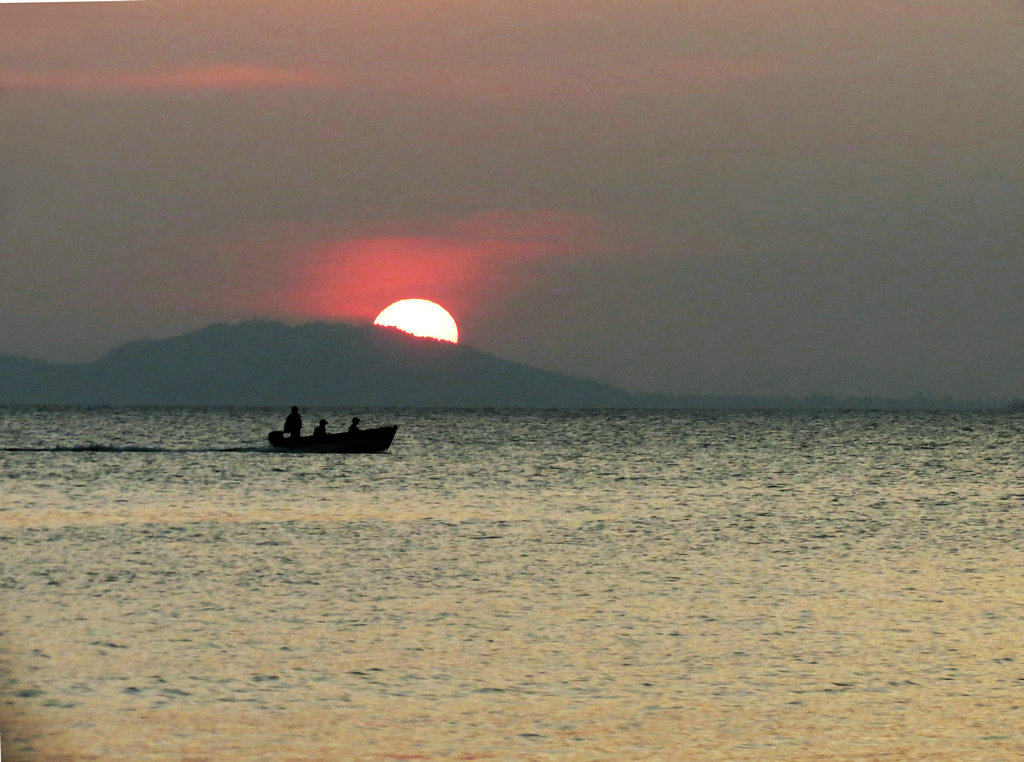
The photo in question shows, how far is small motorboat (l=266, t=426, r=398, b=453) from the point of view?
113 feet

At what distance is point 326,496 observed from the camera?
2875 cm

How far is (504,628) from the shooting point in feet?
39.0

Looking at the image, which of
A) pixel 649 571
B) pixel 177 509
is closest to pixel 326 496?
pixel 177 509

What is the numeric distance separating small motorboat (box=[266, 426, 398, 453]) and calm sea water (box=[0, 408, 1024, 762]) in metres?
6.17

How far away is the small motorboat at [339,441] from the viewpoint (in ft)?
113

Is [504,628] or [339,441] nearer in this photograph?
[504,628]

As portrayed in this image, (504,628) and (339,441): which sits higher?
(339,441)

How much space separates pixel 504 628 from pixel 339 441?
82.0 feet

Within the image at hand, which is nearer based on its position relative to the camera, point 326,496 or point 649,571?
point 649,571

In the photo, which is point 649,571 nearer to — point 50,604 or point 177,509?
point 50,604

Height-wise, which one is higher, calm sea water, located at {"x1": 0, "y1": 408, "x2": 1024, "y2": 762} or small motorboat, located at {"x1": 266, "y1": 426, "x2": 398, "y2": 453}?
small motorboat, located at {"x1": 266, "y1": 426, "x2": 398, "y2": 453}

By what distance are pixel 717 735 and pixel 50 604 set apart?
797cm

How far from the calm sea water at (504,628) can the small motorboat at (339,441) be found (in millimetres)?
6166

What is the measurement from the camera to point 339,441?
1431 inches
